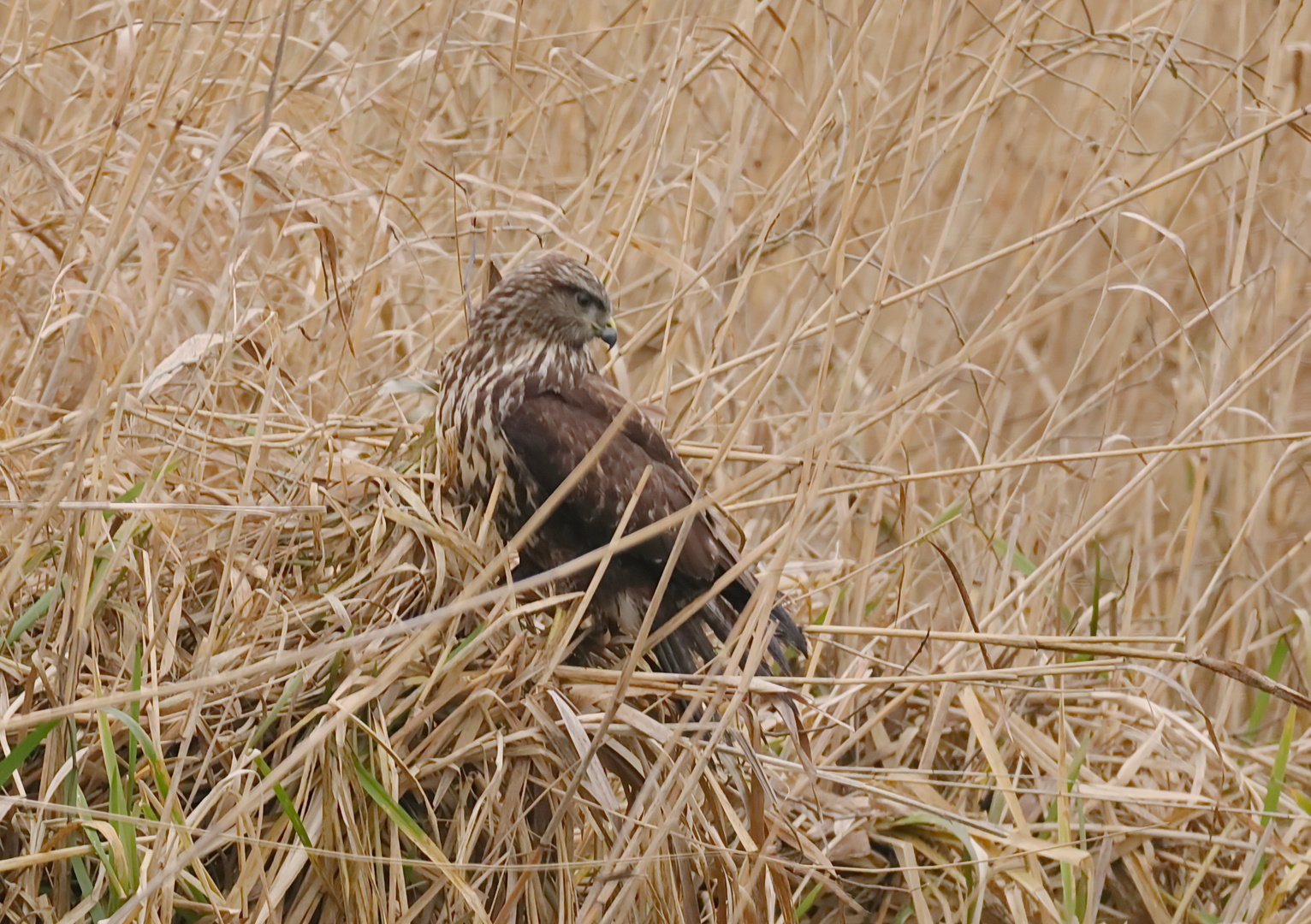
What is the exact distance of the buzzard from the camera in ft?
7.78

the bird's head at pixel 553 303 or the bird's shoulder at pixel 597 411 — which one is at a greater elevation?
the bird's head at pixel 553 303

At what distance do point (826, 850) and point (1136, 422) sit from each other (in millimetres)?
2109

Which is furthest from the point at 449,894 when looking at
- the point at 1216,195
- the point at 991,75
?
the point at 1216,195

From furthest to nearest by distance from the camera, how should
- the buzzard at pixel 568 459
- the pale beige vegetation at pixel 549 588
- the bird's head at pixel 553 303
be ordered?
the bird's head at pixel 553 303, the buzzard at pixel 568 459, the pale beige vegetation at pixel 549 588

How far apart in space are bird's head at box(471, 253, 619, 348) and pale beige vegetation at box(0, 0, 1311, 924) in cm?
5

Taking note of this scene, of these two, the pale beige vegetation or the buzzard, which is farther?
the buzzard

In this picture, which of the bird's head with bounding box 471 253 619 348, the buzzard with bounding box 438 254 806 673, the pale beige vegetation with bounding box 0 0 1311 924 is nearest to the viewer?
the pale beige vegetation with bounding box 0 0 1311 924

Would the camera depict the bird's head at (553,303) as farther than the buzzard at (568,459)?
Yes

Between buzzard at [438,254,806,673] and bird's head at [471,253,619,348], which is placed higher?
bird's head at [471,253,619,348]

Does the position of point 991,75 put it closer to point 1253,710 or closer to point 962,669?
point 962,669

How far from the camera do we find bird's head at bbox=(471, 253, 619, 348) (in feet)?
8.23

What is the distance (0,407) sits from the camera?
7.36ft

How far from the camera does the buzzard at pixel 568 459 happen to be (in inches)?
93.4

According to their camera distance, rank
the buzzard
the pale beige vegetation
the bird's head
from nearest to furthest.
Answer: the pale beige vegetation < the buzzard < the bird's head
